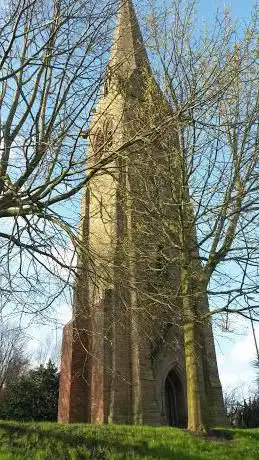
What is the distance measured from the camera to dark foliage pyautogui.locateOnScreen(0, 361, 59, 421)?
57.9 feet

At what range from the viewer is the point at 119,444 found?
7.34 m

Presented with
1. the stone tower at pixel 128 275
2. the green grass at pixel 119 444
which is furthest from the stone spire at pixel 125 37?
the green grass at pixel 119 444

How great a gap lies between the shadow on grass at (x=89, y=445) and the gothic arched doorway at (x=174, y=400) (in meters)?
7.07

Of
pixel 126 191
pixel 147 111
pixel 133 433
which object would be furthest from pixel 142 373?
pixel 147 111

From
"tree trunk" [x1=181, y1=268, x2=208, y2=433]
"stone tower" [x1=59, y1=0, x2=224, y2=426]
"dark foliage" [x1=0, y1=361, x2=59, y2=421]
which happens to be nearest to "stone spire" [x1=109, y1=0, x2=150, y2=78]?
"stone tower" [x1=59, y1=0, x2=224, y2=426]

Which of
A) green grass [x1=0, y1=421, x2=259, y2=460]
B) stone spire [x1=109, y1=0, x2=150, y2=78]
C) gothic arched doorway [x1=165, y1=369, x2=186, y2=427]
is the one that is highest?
stone spire [x1=109, y1=0, x2=150, y2=78]

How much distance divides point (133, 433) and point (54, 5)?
7.73 metres

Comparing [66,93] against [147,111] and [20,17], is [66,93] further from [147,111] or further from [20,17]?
[147,111]

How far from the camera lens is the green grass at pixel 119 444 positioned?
20.3ft

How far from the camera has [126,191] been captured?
929cm

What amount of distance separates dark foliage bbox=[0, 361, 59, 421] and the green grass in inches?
374

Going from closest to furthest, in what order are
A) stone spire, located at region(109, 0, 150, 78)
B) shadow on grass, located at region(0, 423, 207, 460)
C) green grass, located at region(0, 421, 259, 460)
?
green grass, located at region(0, 421, 259, 460), shadow on grass, located at region(0, 423, 207, 460), stone spire, located at region(109, 0, 150, 78)

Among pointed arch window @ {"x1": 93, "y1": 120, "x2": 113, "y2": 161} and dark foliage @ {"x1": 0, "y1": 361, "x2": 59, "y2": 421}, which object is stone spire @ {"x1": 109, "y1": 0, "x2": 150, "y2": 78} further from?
dark foliage @ {"x1": 0, "y1": 361, "x2": 59, "y2": 421}

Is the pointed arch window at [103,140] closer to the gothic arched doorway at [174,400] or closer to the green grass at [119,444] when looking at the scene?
the green grass at [119,444]
